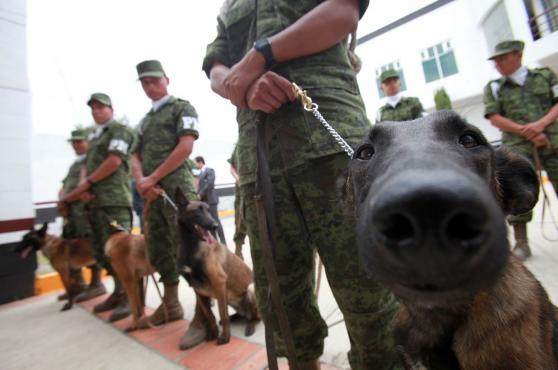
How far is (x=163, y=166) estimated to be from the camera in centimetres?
322

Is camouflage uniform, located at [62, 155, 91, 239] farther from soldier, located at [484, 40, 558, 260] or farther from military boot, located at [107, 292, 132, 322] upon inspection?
soldier, located at [484, 40, 558, 260]

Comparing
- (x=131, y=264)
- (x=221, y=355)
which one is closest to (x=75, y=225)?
(x=131, y=264)

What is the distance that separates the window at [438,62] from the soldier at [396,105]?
16370 mm

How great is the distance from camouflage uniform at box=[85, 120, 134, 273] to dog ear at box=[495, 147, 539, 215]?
4.20 metres

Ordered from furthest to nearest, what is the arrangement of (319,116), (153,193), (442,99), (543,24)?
(442,99)
(543,24)
(153,193)
(319,116)

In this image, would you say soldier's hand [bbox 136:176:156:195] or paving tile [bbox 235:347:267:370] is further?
soldier's hand [bbox 136:176:156:195]

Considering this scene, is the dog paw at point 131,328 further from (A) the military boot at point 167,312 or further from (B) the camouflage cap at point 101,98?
(B) the camouflage cap at point 101,98

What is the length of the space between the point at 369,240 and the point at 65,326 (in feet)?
15.2

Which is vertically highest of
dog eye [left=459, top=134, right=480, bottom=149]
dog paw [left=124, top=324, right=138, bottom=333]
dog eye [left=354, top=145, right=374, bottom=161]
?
dog eye [left=354, top=145, right=374, bottom=161]

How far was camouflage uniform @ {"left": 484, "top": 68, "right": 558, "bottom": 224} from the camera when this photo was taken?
133 inches

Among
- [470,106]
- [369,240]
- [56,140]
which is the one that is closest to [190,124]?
[369,240]

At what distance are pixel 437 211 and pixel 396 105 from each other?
519cm

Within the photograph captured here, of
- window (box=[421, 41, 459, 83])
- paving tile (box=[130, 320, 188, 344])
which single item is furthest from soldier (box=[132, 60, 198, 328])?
window (box=[421, 41, 459, 83])

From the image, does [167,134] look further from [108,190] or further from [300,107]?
[300,107]
